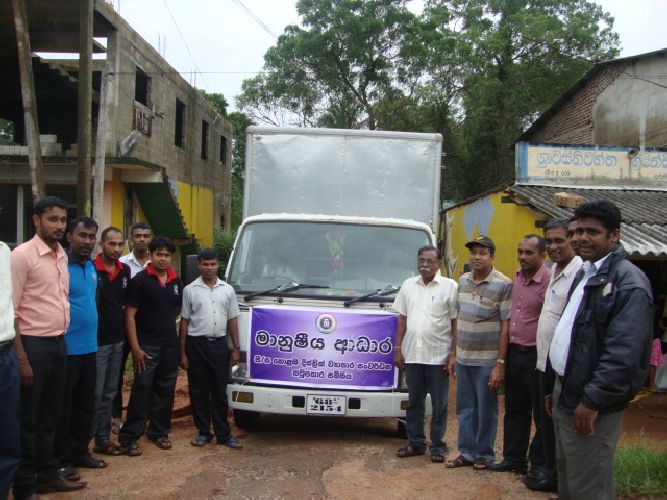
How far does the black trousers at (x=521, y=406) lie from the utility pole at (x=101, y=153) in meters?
7.92

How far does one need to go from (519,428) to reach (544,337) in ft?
3.05

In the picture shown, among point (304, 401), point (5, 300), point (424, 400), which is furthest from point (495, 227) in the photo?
point (5, 300)

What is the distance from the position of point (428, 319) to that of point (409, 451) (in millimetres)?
1120

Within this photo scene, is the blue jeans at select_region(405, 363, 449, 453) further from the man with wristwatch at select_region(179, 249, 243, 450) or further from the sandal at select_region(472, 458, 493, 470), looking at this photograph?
the man with wristwatch at select_region(179, 249, 243, 450)

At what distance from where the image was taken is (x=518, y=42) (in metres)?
24.1

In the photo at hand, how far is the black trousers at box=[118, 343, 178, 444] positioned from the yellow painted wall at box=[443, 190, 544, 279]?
20.8ft

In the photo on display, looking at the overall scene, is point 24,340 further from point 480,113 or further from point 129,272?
point 480,113

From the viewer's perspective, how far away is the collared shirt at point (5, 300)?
11.7 ft

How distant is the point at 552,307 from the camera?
435 centimetres

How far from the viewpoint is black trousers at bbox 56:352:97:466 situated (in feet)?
14.9

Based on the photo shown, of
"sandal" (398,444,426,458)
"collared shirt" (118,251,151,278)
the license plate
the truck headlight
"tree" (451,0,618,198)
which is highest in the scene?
"tree" (451,0,618,198)

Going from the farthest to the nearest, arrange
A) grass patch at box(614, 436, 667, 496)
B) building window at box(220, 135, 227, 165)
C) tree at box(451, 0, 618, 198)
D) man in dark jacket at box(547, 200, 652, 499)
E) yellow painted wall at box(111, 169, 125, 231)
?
1. building window at box(220, 135, 227, 165)
2. tree at box(451, 0, 618, 198)
3. yellow painted wall at box(111, 169, 125, 231)
4. grass patch at box(614, 436, 667, 496)
5. man in dark jacket at box(547, 200, 652, 499)

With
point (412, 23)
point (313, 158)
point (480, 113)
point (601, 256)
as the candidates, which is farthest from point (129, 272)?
point (412, 23)

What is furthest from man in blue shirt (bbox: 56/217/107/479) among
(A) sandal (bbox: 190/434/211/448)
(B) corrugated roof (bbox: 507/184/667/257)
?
(B) corrugated roof (bbox: 507/184/667/257)
